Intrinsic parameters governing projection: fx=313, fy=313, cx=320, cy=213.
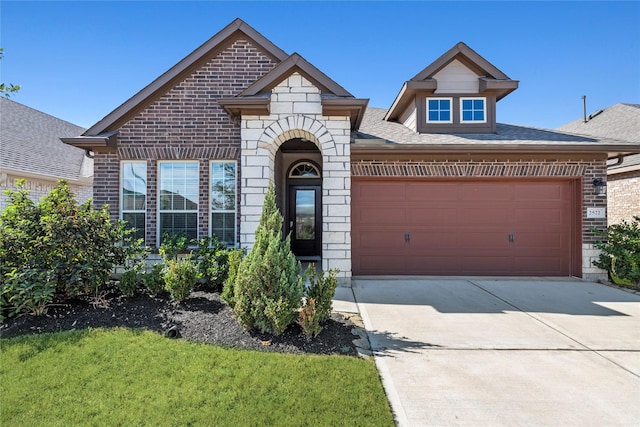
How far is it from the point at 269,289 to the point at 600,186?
8.29 meters

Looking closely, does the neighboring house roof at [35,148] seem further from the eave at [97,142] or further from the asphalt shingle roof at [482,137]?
the asphalt shingle roof at [482,137]

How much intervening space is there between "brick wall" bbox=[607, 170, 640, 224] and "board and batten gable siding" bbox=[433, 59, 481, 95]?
6.73m

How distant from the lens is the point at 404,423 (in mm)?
2488

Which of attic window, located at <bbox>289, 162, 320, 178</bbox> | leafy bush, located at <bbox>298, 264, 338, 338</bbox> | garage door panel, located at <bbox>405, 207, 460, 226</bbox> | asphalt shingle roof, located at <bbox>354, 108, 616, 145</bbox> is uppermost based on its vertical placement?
asphalt shingle roof, located at <bbox>354, 108, 616, 145</bbox>

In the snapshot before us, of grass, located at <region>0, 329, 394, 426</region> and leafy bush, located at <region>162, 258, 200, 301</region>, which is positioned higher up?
leafy bush, located at <region>162, 258, 200, 301</region>

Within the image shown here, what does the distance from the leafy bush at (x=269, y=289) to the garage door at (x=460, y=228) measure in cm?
396

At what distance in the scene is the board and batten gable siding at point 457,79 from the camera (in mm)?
8727

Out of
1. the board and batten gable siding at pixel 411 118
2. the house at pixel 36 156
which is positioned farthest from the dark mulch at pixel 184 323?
the house at pixel 36 156

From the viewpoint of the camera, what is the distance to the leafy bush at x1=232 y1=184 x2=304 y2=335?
387cm

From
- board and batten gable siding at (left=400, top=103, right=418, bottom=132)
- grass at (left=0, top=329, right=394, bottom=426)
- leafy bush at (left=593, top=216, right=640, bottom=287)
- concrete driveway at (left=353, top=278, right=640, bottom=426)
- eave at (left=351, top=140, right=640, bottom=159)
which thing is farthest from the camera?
board and batten gable siding at (left=400, top=103, right=418, bottom=132)

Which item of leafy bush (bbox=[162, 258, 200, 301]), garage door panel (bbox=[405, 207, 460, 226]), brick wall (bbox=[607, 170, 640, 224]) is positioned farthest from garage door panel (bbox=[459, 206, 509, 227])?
leafy bush (bbox=[162, 258, 200, 301])

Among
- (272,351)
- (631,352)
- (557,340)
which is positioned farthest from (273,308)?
(631,352)

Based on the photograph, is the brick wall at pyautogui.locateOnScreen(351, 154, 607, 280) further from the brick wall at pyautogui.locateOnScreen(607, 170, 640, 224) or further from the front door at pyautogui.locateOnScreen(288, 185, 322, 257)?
the brick wall at pyautogui.locateOnScreen(607, 170, 640, 224)

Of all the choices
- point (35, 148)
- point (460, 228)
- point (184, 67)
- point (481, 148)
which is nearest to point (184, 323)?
point (184, 67)
